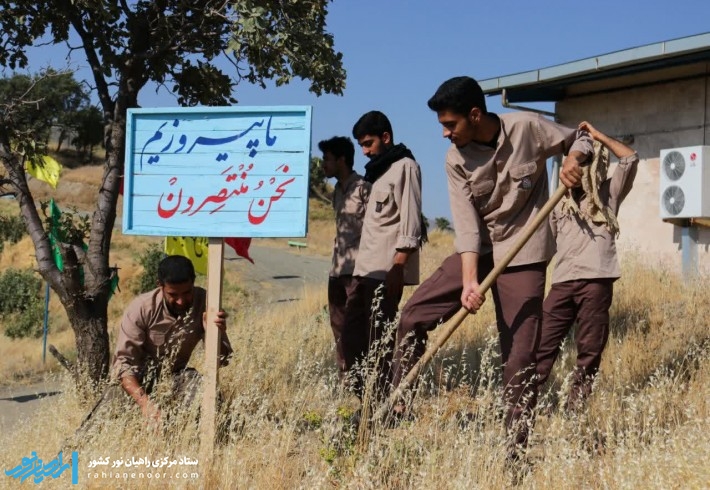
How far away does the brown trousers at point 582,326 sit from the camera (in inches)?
197

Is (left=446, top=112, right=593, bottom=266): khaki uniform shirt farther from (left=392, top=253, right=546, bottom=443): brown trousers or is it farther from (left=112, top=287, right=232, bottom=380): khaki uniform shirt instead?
(left=112, top=287, right=232, bottom=380): khaki uniform shirt

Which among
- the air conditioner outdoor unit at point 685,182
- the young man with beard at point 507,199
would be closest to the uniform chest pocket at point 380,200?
the young man with beard at point 507,199

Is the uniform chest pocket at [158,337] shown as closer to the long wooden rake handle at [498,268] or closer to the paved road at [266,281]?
the long wooden rake handle at [498,268]

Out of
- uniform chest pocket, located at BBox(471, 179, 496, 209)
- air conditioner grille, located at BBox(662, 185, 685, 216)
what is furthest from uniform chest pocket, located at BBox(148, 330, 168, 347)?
air conditioner grille, located at BBox(662, 185, 685, 216)

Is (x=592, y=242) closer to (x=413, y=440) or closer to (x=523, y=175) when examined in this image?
(x=523, y=175)

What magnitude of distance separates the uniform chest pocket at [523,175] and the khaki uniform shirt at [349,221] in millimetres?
1984

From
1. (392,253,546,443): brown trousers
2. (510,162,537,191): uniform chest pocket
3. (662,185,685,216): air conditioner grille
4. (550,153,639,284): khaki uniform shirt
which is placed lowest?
(392,253,546,443): brown trousers

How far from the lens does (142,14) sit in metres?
6.22

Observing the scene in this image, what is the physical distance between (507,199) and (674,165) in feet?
25.8

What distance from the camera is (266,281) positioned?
22.3 meters

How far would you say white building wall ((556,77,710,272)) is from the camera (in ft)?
37.3

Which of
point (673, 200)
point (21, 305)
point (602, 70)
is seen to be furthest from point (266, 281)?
point (673, 200)

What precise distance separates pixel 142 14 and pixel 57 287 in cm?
221

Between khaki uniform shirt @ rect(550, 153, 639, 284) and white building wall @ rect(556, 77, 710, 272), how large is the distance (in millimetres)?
6509
